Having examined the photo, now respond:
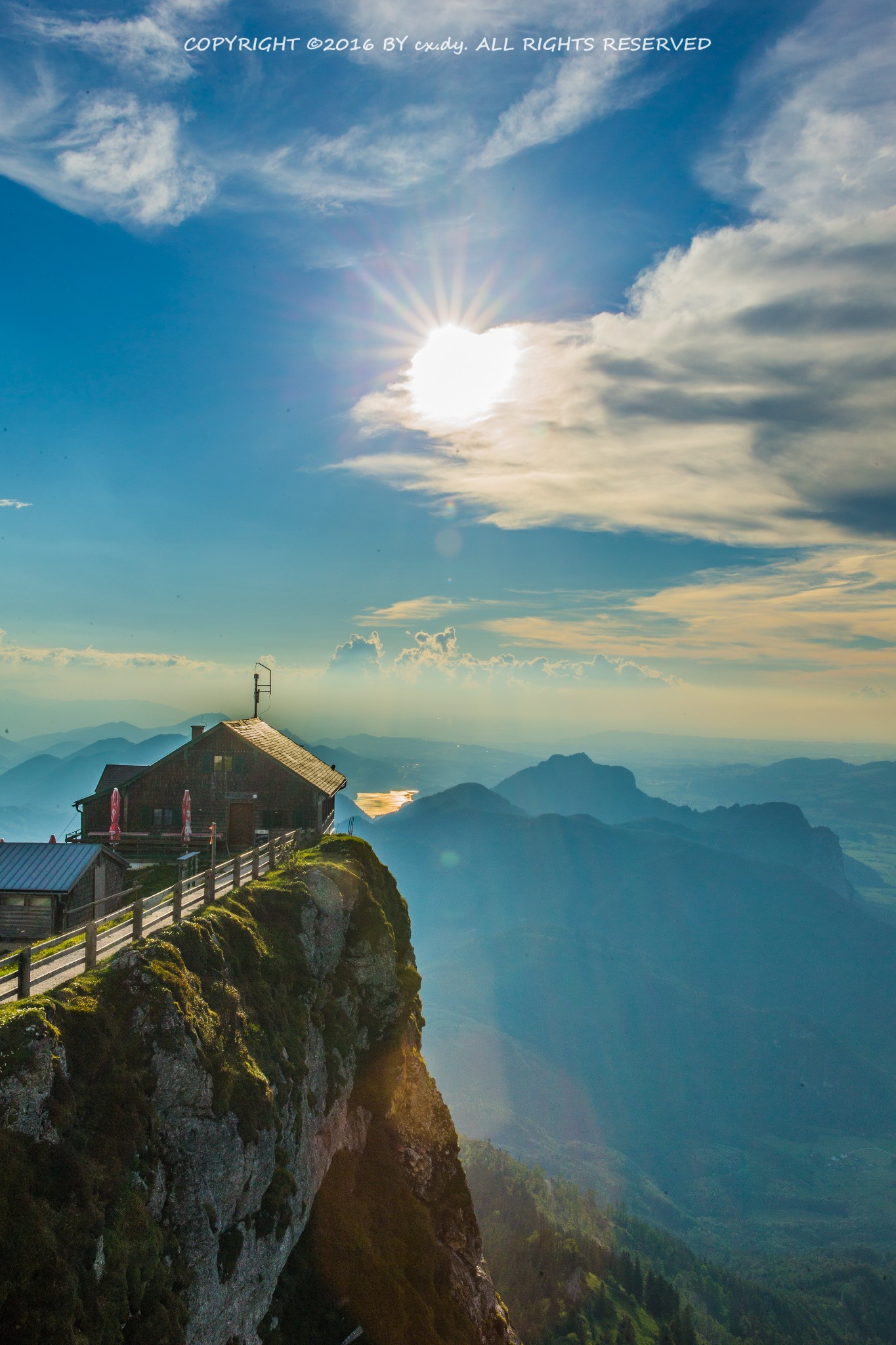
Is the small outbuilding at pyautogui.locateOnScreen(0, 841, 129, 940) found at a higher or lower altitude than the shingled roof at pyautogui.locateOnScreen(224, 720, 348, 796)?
lower

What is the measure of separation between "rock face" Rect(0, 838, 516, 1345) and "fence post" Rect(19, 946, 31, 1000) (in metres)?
0.72

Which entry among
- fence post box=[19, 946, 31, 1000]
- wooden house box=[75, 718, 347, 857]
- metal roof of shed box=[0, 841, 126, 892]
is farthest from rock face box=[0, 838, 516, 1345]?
wooden house box=[75, 718, 347, 857]

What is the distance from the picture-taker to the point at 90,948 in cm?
1705

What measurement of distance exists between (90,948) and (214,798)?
24937 millimetres

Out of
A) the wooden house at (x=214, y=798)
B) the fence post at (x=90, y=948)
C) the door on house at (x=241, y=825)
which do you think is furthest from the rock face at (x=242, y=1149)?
the door on house at (x=241, y=825)

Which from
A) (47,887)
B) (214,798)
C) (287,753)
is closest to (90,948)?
(47,887)

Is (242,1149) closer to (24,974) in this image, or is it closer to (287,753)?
(24,974)

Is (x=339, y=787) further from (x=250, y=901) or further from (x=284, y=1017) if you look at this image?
(x=284, y=1017)

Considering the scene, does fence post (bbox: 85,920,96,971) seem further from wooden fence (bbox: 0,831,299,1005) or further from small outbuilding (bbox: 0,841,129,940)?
small outbuilding (bbox: 0,841,129,940)

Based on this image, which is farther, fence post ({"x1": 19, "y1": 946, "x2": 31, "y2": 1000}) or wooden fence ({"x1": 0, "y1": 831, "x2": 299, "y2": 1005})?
wooden fence ({"x1": 0, "y1": 831, "x2": 299, "y2": 1005})

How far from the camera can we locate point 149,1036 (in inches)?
640

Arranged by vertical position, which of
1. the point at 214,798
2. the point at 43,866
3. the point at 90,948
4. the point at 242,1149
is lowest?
the point at 242,1149

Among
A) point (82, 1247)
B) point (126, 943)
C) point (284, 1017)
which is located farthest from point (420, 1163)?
point (82, 1247)

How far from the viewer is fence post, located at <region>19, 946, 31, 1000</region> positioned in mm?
14867
